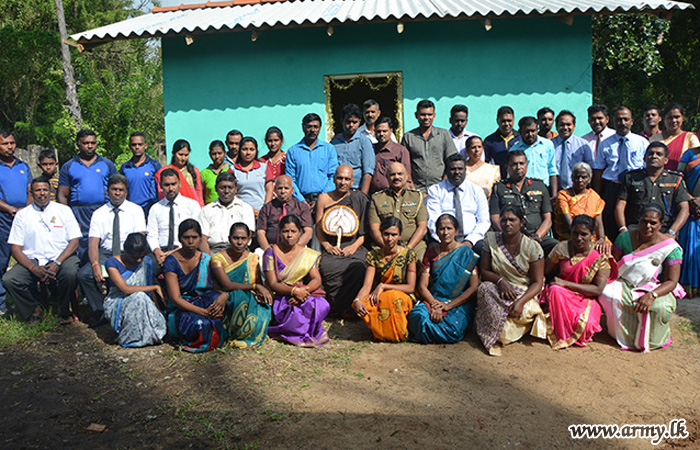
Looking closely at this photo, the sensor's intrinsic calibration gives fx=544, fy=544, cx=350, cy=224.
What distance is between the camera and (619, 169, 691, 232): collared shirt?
548cm

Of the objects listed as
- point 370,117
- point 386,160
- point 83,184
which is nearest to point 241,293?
point 386,160

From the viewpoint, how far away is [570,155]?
609 centimetres

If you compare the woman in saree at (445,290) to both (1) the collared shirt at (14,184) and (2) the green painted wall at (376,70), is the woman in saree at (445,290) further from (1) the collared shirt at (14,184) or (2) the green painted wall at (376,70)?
(1) the collared shirt at (14,184)

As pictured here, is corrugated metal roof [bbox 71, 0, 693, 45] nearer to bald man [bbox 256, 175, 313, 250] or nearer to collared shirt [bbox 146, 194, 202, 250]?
bald man [bbox 256, 175, 313, 250]

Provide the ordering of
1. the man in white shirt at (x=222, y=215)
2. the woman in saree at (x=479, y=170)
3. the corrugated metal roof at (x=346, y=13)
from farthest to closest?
the corrugated metal roof at (x=346, y=13) < the woman in saree at (x=479, y=170) < the man in white shirt at (x=222, y=215)

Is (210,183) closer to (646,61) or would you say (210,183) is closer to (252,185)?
(252,185)

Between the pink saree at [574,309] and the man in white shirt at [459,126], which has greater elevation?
the man in white shirt at [459,126]

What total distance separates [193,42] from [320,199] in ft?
12.4

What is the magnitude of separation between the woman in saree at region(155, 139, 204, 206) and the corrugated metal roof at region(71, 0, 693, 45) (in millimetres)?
2094

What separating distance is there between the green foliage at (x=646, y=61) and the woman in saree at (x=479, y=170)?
5.29 meters

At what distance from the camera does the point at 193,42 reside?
311 inches

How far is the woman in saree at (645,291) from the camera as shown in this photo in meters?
4.59

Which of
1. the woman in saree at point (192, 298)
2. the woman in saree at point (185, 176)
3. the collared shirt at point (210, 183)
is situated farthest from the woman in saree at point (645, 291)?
the woman in saree at point (185, 176)

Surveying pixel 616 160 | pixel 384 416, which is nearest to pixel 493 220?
pixel 616 160
